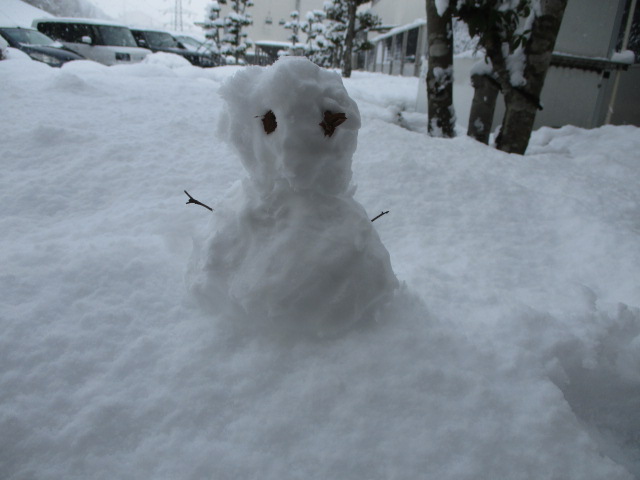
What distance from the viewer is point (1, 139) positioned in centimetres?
A: 307

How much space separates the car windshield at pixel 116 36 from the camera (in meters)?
10.8

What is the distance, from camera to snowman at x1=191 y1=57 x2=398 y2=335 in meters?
1.36

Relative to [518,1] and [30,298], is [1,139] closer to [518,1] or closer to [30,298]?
[30,298]

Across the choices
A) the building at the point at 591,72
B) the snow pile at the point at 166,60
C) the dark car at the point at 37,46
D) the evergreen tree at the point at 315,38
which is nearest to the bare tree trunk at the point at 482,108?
the building at the point at 591,72

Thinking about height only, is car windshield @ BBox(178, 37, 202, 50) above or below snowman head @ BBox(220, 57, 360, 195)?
above

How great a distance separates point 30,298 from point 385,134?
303 centimetres

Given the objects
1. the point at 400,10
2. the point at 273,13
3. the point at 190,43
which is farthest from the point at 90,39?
the point at 273,13

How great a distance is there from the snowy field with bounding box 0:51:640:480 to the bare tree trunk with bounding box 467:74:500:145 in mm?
2364

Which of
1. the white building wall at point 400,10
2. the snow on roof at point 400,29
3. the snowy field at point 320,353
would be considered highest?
the white building wall at point 400,10

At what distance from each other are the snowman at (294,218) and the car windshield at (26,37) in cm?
989

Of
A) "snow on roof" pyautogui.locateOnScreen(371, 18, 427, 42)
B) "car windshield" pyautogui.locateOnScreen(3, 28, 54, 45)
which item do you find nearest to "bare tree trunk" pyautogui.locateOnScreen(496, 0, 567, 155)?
"car windshield" pyautogui.locateOnScreen(3, 28, 54, 45)

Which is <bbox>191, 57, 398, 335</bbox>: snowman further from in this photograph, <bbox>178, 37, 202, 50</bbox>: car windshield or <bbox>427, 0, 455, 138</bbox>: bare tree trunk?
<bbox>178, 37, 202, 50</bbox>: car windshield

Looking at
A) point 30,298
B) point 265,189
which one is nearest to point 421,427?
point 265,189

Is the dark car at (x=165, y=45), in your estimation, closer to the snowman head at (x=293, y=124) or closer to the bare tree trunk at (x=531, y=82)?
the bare tree trunk at (x=531, y=82)
